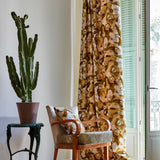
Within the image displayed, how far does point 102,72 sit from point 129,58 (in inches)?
17.5

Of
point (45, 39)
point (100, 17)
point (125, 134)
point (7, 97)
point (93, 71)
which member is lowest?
point (125, 134)

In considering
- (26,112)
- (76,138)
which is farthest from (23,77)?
(76,138)

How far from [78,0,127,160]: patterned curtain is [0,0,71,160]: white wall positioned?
0.27 meters

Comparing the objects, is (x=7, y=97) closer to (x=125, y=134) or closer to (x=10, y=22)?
(x=10, y=22)

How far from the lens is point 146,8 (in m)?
4.09

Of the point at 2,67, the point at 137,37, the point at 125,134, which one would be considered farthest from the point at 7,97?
the point at 137,37

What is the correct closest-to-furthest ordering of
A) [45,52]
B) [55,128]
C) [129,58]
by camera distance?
1. [55,128]
2. [45,52]
3. [129,58]

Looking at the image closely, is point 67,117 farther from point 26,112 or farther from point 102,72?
point 102,72

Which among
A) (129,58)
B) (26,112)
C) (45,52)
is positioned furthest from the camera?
(129,58)

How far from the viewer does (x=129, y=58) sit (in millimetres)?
4281

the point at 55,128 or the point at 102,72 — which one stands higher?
the point at 102,72

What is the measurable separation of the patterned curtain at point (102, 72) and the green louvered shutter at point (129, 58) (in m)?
0.25

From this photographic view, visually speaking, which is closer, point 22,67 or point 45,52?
point 22,67

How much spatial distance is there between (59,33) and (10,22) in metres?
0.94
